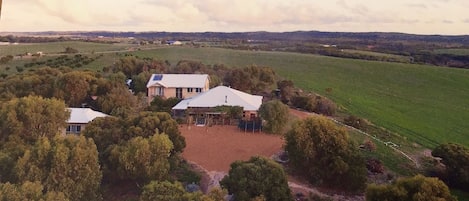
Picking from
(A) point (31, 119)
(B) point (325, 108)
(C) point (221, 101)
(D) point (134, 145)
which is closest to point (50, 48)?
(C) point (221, 101)

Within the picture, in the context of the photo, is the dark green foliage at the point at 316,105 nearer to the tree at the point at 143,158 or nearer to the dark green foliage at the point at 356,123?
the dark green foliage at the point at 356,123

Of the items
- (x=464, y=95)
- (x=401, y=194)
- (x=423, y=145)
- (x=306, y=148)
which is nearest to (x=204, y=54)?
(x=464, y=95)

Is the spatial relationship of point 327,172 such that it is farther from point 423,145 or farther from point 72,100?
point 72,100

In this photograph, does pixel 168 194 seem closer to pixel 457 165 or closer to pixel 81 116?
pixel 81 116

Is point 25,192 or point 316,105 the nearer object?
point 25,192

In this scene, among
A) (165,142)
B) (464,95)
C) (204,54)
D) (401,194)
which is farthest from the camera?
(204,54)

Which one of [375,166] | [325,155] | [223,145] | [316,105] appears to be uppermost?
[316,105]
